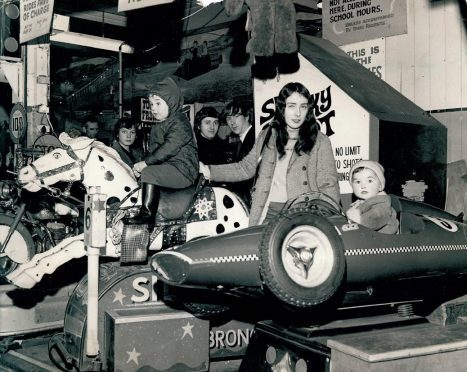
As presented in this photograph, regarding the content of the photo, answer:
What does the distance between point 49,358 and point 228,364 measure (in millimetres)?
1791

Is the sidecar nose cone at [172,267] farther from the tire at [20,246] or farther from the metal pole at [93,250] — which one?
the tire at [20,246]

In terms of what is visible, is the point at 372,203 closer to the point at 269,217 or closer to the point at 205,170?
the point at 269,217

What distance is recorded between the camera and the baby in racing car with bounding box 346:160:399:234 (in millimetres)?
4738

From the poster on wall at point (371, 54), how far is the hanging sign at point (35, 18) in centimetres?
435

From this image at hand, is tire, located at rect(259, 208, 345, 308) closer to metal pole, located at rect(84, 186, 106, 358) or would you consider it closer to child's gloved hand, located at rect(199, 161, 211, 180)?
metal pole, located at rect(84, 186, 106, 358)

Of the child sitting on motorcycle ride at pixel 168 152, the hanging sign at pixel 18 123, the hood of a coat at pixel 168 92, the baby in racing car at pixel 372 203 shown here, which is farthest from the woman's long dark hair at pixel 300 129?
the hanging sign at pixel 18 123

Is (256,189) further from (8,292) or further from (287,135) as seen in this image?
(8,292)

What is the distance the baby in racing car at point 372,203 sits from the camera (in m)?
4.74

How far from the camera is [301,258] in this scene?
14.0 feet

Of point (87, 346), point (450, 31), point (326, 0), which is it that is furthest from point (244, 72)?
point (87, 346)

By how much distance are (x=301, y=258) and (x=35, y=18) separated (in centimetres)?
585

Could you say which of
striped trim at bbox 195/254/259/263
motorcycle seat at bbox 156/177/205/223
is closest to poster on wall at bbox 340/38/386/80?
motorcycle seat at bbox 156/177/205/223

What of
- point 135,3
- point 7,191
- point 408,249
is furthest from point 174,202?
point 7,191

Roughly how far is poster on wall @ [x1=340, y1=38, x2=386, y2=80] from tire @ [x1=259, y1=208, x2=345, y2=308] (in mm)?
5031
